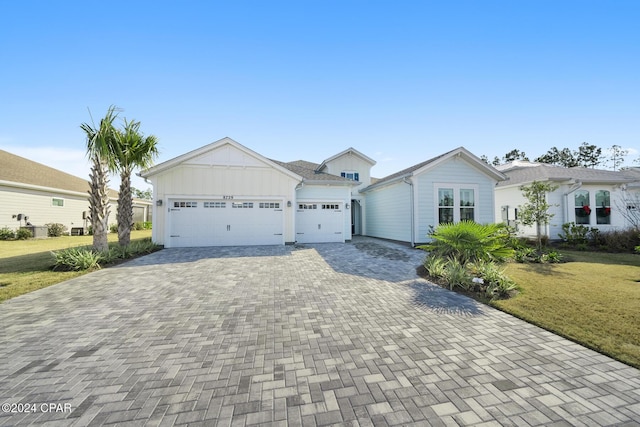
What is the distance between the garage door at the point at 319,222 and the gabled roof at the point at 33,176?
17810 millimetres

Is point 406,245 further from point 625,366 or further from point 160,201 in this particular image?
point 160,201

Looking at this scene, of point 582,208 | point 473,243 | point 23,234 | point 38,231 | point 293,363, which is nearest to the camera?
point 293,363

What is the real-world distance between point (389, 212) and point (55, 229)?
2397cm

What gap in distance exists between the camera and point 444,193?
42.0 feet

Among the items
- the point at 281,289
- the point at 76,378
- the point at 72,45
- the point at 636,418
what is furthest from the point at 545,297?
the point at 72,45

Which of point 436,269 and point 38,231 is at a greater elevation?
point 38,231

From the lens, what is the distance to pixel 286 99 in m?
13.7

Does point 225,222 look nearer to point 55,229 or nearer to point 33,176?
point 55,229

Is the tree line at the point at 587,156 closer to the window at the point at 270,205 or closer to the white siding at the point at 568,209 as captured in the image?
the white siding at the point at 568,209

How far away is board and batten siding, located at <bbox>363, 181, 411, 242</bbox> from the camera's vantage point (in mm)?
13148

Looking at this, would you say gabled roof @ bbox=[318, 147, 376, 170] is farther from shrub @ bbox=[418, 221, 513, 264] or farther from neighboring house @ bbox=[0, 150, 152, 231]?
neighboring house @ bbox=[0, 150, 152, 231]

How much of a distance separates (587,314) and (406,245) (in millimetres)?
8430

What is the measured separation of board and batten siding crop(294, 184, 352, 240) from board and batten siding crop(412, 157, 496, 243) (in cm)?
424

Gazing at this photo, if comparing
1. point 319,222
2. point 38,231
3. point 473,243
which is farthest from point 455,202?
point 38,231
